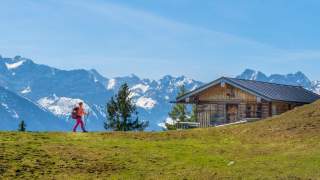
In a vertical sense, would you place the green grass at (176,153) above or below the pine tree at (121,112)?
below

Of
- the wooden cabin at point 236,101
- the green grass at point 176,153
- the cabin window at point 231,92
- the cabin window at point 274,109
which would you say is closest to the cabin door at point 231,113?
the wooden cabin at point 236,101

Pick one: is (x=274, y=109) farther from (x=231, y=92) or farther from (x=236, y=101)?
(x=231, y=92)

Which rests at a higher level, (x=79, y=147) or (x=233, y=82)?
(x=233, y=82)

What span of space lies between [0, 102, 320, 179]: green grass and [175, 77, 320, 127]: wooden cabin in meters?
19.3

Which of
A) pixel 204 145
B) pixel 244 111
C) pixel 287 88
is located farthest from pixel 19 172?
pixel 287 88

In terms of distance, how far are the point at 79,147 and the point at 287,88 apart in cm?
4002

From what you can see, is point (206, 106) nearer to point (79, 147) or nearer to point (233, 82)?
point (233, 82)

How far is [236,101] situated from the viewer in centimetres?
5750

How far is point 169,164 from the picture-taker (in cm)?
2581

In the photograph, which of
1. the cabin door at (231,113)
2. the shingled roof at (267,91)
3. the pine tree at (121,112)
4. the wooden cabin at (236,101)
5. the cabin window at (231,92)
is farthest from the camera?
→ the pine tree at (121,112)

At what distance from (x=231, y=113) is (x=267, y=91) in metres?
3.85

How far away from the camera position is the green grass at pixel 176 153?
23578mm

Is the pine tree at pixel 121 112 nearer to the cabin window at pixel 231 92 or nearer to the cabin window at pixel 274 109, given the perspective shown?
the cabin window at pixel 231 92

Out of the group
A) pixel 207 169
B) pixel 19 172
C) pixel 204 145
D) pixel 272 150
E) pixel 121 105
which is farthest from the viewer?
pixel 121 105
